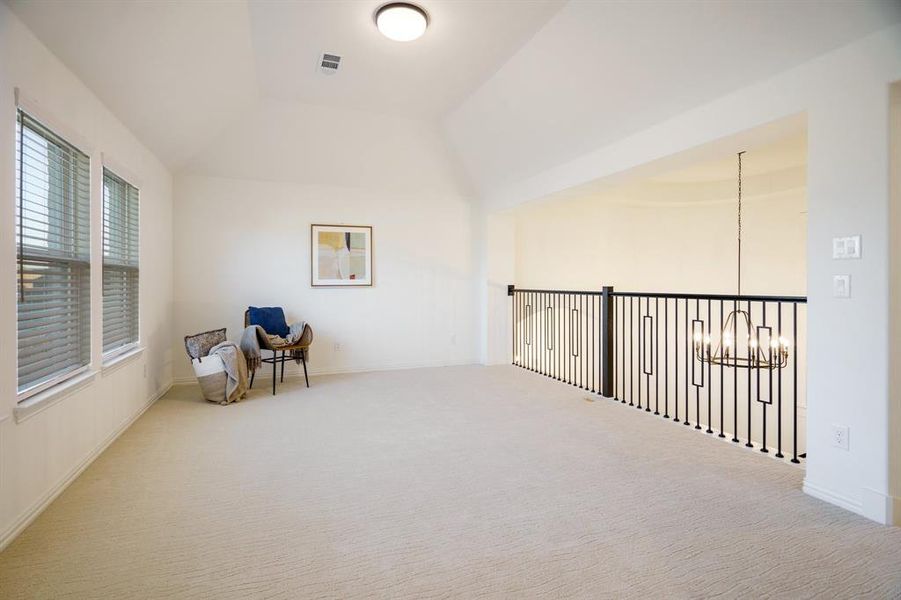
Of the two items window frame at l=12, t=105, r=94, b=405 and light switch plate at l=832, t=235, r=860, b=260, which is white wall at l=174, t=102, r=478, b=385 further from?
light switch plate at l=832, t=235, r=860, b=260

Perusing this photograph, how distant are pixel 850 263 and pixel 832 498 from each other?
1.18 meters

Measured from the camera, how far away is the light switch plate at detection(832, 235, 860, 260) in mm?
2200

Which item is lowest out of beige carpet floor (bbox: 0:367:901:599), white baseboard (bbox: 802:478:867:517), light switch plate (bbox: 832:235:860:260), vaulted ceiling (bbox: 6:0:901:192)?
beige carpet floor (bbox: 0:367:901:599)

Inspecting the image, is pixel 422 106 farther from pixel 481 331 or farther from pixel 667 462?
pixel 667 462

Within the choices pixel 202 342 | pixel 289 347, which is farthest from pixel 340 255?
pixel 202 342

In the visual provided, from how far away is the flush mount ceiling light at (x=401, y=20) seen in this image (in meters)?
3.08

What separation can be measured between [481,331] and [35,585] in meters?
5.12

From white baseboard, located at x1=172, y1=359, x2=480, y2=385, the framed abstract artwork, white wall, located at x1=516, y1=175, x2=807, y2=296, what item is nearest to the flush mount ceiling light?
the framed abstract artwork

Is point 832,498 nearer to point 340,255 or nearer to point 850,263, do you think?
point 850,263

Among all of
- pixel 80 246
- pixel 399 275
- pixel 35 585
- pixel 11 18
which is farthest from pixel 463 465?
pixel 399 275

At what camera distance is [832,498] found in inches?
90.9

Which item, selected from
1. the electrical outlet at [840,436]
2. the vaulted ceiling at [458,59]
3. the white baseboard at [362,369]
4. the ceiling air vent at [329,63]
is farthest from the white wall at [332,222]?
the electrical outlet at [840,436]

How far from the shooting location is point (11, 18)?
206cm

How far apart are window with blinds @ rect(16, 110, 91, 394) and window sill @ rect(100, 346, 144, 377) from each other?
28 cm
